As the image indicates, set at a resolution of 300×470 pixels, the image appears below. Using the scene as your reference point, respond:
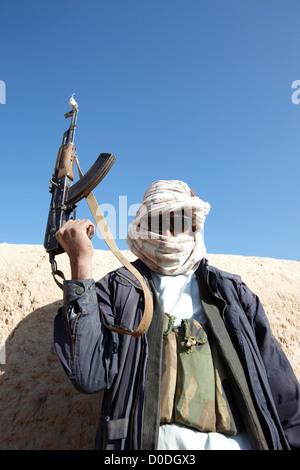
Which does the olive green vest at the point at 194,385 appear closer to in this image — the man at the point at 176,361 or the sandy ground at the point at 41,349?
the man at the point at 176,361

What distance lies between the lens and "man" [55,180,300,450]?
1581 mm

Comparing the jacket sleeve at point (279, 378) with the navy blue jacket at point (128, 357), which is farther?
the jacket sleeve at point (279, 378)

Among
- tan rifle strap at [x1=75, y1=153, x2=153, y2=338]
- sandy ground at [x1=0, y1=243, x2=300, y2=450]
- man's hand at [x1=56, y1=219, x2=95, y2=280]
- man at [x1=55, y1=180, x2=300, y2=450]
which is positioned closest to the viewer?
man at [x1=55, y1=180, x2=300, y2=450]

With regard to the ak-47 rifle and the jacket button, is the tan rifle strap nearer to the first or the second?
the ak-47 rifle

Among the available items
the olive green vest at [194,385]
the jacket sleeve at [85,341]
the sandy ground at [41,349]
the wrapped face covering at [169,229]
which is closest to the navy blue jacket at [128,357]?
the jacket sleeve at [85,341]

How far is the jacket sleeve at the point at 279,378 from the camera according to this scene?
5.85 feet

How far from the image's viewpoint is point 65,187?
2.44 meters

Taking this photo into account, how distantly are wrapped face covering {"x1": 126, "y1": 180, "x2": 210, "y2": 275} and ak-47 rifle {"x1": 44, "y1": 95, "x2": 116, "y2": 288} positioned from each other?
54 cm

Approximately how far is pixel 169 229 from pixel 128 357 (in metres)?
1.14

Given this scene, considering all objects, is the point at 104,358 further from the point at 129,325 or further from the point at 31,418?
the point at 31,418

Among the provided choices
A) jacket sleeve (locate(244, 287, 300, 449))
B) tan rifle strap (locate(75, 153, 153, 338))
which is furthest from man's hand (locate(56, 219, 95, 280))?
jacket sleeve (locate(244, 287, 300, 449))

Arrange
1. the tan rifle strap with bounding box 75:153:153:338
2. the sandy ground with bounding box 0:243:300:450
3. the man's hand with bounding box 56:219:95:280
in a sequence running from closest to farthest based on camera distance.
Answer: the tan rifle strap with bounding box 75:153:153:338, the man's hand with bounding box 56:219:95:280, the sandy ground with bounding box 0:243:300:450

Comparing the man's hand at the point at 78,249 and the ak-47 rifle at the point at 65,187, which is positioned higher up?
→ the ak-47 rifle at the point at 65,187
